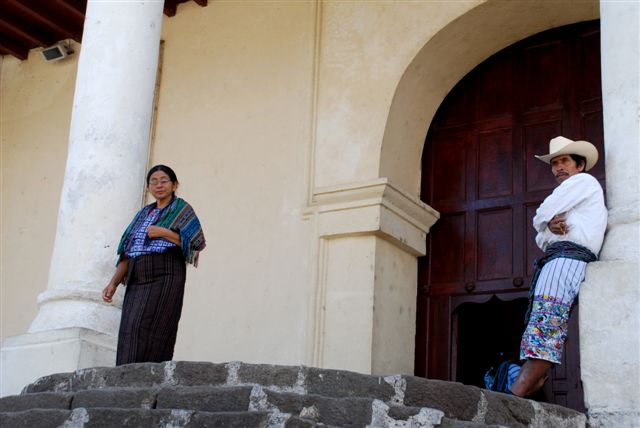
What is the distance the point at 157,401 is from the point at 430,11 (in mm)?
5146

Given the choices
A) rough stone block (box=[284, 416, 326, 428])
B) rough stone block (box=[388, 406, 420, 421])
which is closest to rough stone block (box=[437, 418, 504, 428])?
rough stone block (box=[388, 406, 420, 421])

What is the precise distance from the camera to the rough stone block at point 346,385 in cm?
530

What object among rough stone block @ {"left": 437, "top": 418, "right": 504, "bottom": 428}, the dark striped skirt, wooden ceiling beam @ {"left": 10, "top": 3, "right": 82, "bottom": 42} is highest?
wooden ceiling beam @ {"left": 10, "top": 3, "right": 82, "bottom": 42}

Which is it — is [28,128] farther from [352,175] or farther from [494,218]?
[494,218]

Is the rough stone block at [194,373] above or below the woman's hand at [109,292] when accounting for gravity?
below

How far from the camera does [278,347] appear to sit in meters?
9.58

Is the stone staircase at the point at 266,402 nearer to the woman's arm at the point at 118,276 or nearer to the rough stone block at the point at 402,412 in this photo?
the rough stone block at the point at 402,412

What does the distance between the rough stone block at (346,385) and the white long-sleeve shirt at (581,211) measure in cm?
170

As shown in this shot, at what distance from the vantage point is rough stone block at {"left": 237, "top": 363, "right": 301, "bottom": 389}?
18.0ft

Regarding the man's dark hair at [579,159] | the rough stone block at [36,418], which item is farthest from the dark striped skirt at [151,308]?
the man's dark hair at [579,159]

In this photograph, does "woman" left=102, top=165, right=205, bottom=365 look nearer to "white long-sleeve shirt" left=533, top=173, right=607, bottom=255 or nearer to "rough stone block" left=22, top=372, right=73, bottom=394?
"rough stone block" left=22, top=372, right=73, bottom=394

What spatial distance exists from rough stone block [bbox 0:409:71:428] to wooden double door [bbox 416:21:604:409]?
4430mm

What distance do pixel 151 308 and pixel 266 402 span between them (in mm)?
1821

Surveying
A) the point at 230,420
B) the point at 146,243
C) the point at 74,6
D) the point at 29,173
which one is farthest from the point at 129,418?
the point at 29,173
